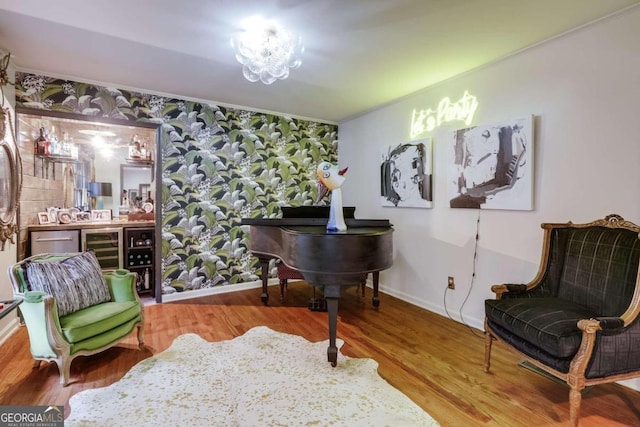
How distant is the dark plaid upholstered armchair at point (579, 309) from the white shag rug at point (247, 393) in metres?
0.78

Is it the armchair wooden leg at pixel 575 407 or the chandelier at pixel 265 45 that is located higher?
the chandelier at pixel 265 45

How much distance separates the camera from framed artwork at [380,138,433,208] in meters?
3.52

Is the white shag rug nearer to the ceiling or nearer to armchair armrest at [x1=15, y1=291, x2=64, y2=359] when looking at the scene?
armchair armrest at [x1=15, y1=291, x2=64, y2=359]

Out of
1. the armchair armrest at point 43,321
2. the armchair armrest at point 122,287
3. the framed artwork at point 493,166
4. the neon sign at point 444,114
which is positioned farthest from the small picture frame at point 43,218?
the framed artwork at point 493,166

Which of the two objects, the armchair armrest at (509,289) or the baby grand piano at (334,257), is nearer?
the baby grand piano at (334,257)

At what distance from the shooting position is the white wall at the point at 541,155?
6.87 feet

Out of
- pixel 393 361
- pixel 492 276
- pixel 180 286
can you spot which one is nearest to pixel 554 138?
pixel 492 276

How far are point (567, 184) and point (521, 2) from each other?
137 cm

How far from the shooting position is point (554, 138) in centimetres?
244

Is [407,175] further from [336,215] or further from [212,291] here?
[212,291]

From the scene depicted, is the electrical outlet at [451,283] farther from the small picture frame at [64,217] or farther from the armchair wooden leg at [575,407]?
the small picture frame at [64,217]

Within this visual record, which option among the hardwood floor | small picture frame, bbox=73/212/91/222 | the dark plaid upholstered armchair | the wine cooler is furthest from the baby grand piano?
small picture frame, bbox=73/212/91/222

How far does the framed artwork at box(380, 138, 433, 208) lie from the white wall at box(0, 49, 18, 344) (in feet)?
13.0

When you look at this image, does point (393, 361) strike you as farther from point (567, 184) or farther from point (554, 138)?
point (554, 138)
